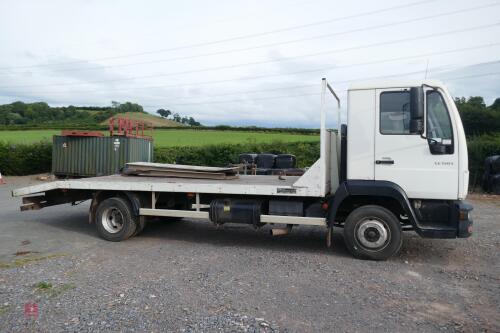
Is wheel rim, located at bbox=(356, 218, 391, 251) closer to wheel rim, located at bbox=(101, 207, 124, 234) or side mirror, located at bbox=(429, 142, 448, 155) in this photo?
side mirror, located at bbox=(429, 142, 448, 155)

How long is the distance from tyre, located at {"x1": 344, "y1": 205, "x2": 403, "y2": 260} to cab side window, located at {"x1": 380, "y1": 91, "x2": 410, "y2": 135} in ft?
3.88

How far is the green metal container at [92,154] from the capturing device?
22.2 metres

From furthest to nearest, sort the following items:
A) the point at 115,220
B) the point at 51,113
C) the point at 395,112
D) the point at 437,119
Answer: the point at 51,113
the point at 115,220
the point at 395,112
the point at 437,119

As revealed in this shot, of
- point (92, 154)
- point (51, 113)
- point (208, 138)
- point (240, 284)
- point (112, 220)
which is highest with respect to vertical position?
point (51, 113)

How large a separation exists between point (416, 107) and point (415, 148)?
2.19 feet

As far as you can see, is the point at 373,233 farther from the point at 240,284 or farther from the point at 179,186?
the point at 179,186

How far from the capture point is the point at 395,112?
6188 mm

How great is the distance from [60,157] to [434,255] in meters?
21.3

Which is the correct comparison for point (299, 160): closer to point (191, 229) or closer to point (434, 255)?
point (191, 229)

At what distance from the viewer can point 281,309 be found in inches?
175

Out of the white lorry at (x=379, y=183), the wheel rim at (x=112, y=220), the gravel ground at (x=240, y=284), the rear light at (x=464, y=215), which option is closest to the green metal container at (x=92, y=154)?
the gravel ground at (x=240, y=284)

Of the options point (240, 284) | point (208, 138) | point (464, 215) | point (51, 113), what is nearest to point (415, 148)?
point (464, 215)

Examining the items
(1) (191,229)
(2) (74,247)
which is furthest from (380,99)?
(2) (74,247)

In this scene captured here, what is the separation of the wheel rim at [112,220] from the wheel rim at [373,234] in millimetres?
4222
